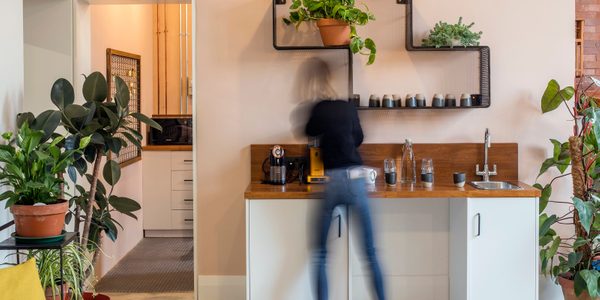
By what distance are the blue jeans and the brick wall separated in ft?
14.3

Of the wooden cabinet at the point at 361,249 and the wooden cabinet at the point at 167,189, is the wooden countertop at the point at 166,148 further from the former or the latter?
the wooden cabinet at the point at 361,249

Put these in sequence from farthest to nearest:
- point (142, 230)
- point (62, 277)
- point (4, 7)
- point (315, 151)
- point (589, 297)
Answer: point (142, 230) → point (315, 151) → point (589, 297) → point (4, 7) → point (62, 277)

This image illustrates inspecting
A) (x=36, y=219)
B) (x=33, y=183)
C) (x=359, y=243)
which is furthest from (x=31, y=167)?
(x=359, y=243)

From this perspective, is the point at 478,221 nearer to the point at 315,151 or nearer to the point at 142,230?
the point at 315,151

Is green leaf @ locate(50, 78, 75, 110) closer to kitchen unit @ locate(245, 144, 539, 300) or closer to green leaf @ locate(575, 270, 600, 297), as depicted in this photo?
kitchen unit @ locate(245, 144, 539, 300)

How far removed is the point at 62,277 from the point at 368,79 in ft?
7.54

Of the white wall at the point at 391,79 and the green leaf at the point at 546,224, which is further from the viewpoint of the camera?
the white wall at the point at 391,79

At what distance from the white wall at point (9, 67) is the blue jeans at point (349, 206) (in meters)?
1.67

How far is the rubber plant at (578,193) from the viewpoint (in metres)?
3.65

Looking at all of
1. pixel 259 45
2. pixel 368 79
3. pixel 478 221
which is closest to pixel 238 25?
pixel 259 45

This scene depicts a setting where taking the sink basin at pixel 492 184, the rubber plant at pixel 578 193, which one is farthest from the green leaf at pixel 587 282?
Result: the sink basin at pixel 492 184

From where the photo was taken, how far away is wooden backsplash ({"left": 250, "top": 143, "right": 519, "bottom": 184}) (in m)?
4.24

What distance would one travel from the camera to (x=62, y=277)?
282 centimetres

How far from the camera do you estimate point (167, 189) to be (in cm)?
636
